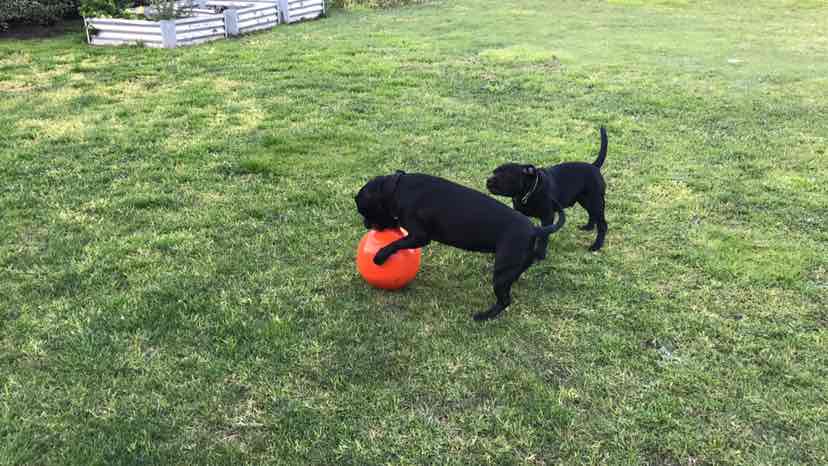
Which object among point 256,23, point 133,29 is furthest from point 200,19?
point 256,23

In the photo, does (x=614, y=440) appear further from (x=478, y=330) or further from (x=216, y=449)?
(x=216, y=449)

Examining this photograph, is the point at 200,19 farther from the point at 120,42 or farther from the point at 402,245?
the point at 402,245

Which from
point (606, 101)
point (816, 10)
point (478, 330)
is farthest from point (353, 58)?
point (816, 10)

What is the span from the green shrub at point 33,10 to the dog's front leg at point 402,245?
40.8ft

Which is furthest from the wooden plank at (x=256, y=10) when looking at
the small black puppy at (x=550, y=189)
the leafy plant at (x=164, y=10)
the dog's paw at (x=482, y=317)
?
the dog's paw at (x=482, y=317)

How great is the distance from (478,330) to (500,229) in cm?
72

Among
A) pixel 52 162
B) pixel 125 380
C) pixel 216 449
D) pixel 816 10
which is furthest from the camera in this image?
pixel 816 10

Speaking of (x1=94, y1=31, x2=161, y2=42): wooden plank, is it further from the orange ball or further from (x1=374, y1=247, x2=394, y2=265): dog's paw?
(x1=374, y1=247, x2=394, y2=265): dog's paw

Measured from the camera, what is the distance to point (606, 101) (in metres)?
9.19

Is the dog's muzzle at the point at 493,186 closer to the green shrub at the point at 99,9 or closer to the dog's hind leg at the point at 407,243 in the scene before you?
the dog's hind leg at the point at 407,243

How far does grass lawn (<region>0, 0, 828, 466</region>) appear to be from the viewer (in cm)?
321

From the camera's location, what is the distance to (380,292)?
174 inches

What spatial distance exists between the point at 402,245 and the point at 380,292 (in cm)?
52

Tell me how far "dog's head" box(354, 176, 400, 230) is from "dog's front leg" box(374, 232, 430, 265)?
0.64 feet
